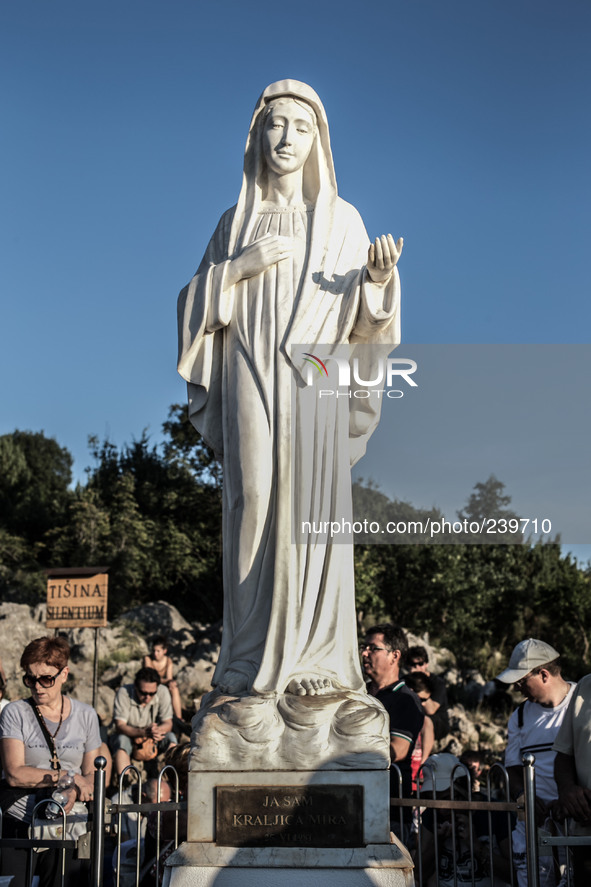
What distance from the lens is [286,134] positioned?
5.52 meters

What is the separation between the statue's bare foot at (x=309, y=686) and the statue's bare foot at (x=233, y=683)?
27cm

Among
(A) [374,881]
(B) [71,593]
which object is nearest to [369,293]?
(A) [374,881]

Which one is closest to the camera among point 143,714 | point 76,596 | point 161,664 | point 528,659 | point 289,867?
point 289,867

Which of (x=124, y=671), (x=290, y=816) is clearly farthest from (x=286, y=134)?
(x=124, y=671)

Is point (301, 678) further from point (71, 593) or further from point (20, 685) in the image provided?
point (20, 685)

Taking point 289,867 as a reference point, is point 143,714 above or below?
below

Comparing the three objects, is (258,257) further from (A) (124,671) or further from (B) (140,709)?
(A) (124,671)

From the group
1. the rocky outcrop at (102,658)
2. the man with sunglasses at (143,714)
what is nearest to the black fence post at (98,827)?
the man with sunglasses at (143,714)

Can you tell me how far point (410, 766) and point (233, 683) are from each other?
5.49ft

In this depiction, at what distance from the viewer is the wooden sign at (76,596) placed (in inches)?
479

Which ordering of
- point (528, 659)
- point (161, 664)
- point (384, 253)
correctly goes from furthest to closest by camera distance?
1. point (161, 664)
2. point (528, 659)
3. point (384, 253)

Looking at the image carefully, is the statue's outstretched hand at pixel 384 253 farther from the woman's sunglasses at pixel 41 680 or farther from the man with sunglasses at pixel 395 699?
the woman's sunglasses at pixel 41 680

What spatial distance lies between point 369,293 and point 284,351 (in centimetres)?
60

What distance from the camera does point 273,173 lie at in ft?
18.6
